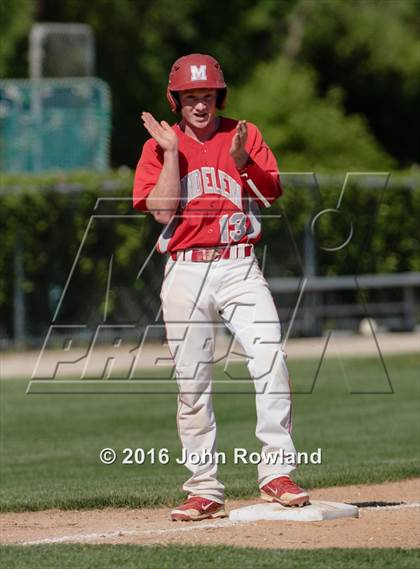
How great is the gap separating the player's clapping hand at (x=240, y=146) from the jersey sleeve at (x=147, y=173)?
1.43 feet

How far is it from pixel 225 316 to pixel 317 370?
30.1 ft

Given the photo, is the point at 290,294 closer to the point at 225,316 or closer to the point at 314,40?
the point at 225,316

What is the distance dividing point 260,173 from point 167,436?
16.9ft

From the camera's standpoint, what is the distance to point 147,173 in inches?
305

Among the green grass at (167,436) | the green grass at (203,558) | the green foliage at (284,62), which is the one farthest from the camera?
the green foliage at (284,62)

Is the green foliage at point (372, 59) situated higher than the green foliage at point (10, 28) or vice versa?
the green foliage at point (10, 28)

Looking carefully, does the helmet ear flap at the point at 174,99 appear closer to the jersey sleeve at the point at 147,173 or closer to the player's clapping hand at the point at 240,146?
the jersey sleeve at the point at 147,173

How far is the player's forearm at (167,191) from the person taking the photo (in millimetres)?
7438

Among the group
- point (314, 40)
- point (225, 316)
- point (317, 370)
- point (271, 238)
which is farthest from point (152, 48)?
point (225, 316)

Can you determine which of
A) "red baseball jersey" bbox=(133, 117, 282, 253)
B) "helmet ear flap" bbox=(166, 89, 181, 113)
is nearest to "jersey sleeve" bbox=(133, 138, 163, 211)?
"red baseball jersey" bbox=(133, 117, 282, 253)

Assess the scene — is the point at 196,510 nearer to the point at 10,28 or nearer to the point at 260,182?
the point at 260,182

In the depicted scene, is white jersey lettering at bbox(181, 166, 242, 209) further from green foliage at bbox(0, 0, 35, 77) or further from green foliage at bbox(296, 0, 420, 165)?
green foliage at bbox(296, 0, 420, 165)

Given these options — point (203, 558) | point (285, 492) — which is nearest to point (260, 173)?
point (285, 492)

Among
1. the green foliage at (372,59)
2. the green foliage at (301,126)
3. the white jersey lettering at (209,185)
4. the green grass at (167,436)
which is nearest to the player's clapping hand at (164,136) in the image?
the white jersey lettering at (209,185)
